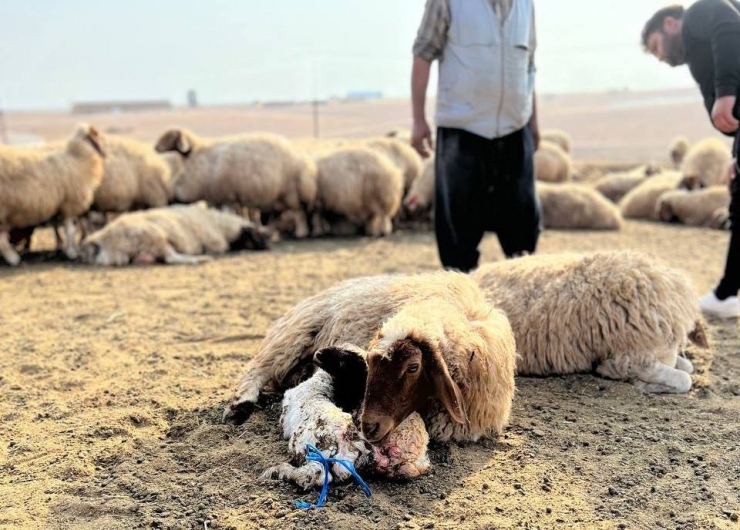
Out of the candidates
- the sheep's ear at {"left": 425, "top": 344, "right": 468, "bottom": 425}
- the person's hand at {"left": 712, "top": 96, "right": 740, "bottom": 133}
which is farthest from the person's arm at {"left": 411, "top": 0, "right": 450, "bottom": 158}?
the sheep's ear at {"left": 425, "top": 344, "right": 468, "bottom": 425}

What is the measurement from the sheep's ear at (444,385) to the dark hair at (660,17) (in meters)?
3.80

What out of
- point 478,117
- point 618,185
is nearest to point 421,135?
point 478,117

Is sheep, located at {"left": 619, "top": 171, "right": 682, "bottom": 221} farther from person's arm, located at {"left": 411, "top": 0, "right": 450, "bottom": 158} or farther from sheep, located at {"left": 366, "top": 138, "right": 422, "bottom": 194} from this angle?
person's arm, located at {"left": 411, "top": 0, "right": 450, "bottom": 158}

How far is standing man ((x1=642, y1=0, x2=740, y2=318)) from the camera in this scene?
477 centimetres

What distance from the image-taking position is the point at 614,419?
12.0 feet

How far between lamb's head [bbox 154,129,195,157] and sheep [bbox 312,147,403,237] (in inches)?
90.0

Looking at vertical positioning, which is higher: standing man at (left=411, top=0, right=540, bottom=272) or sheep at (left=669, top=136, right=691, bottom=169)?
standing man at (left=411, top=0, right=540, bottom=272)

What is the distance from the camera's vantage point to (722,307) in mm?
5527

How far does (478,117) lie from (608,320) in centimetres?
182

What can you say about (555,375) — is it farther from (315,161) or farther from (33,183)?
(315,161)

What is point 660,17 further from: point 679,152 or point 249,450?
point 679,152

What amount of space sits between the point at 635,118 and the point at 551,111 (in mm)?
8303

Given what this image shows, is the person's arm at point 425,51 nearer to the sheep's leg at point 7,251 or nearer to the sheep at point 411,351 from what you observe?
the sheep at point 411,351

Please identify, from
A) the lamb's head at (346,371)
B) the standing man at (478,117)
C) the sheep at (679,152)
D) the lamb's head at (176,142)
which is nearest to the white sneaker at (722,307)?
the standing man at (478,117)
